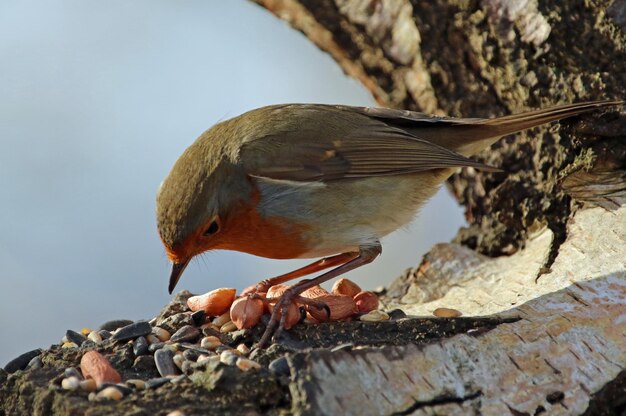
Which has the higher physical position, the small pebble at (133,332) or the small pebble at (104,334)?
the small pebble at (104,334)

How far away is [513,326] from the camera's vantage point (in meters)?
3.12

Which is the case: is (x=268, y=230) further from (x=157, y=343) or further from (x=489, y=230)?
(x=489, y=230)

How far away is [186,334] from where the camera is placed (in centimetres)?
359

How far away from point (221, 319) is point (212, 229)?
0.44 metres

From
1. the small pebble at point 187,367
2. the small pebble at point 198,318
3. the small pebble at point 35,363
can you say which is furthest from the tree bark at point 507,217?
the small pebble at point 35,363

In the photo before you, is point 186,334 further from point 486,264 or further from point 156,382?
point 486,264

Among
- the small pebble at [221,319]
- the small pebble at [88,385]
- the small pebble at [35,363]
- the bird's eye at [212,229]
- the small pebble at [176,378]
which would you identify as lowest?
the small pebble at [176,378]

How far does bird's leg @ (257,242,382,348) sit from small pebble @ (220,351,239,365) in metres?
0.21

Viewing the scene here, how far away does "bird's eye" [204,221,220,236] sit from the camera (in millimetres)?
3908

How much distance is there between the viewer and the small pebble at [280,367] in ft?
9.16

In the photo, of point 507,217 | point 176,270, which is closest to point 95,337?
point 176,270

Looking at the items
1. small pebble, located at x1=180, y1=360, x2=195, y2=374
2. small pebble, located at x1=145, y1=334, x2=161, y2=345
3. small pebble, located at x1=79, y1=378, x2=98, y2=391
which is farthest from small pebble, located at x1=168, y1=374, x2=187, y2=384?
small pebble, located at x1=145, y1=334, x2=161, y2=345

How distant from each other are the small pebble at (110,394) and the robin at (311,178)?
1.02 meters

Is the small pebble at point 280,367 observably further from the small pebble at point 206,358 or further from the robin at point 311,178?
the robin at point 311,178
